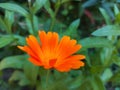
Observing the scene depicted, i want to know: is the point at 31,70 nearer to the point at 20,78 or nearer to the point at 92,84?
the point at 20,78

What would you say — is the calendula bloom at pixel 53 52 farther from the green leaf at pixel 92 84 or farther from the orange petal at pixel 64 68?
the green leaf at pixel 92 84

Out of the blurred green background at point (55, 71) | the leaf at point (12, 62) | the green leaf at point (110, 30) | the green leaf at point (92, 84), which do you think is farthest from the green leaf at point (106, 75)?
the leaf at point (12, 62)

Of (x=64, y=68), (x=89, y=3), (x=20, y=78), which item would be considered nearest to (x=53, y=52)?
(x=64, y=68)

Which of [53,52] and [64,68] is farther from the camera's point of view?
[53,52]

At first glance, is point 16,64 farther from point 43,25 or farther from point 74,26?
point 43,25

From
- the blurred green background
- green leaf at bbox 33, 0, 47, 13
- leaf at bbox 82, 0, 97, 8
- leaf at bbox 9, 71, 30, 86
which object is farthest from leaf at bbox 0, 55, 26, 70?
leaf at bbox 82, 0, 97, 8

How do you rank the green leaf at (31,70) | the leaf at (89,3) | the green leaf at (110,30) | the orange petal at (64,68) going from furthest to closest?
the leaf at (89,3), the green leaf at (31,70), the green leaf at (110,30), the orange petal at (64,68)

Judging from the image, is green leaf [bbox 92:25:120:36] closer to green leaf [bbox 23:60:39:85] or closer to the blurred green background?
the blurred green background
